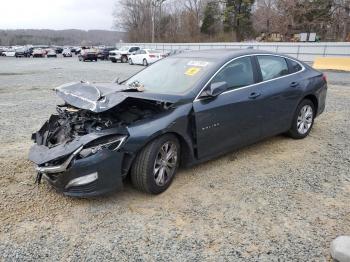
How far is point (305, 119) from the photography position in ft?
19.9

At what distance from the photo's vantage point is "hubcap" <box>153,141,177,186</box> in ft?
13.1

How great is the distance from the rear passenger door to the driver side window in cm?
24

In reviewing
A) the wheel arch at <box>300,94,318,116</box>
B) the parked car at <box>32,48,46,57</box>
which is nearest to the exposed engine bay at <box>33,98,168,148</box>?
the wheel arch at <box>300,94,318,116</box>

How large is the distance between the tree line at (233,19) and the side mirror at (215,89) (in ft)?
114

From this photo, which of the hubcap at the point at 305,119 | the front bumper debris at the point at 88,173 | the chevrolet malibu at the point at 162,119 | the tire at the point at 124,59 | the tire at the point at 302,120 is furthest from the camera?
the tire at the point at 124,59

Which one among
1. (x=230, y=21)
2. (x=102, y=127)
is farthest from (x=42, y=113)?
(x=230, y=21)

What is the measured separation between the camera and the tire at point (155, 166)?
3.80 metres

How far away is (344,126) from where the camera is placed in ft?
22.8

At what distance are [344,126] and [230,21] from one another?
165 feet

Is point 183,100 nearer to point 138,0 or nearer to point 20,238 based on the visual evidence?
point 20,238

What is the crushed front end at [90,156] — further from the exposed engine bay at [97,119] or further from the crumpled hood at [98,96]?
the crumpled hood at [98,96]

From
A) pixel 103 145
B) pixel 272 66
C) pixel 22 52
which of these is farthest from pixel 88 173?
pixel 22 52

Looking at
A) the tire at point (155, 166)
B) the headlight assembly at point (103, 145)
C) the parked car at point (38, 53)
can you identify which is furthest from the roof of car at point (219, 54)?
the parked car at point (38, 53)

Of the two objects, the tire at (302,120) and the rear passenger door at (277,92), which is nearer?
the rear passenger door at (277,92)
